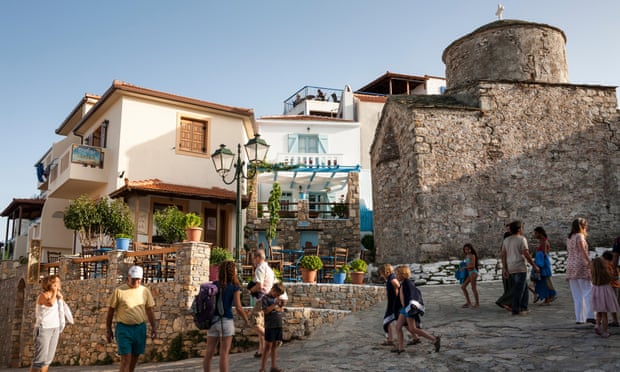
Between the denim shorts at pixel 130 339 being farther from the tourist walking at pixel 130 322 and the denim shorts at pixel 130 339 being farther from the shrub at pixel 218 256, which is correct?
the shrub at pixel 218 256

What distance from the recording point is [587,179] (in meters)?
15.1

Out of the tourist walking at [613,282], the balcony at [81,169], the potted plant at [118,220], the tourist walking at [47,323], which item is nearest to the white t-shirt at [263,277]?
the tourist walking at [47,323]

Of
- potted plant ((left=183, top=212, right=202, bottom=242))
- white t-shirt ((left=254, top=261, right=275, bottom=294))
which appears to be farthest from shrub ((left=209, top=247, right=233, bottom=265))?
white t-shirt ((left=254, top=261, right=275, bottom=294))

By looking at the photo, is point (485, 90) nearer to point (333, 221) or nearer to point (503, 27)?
point (503, 27)

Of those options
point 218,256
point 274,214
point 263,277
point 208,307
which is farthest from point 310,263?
point 274,214

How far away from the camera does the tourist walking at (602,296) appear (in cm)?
724

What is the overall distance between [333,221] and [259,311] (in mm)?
12979

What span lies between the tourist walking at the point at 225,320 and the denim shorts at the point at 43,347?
211 cm

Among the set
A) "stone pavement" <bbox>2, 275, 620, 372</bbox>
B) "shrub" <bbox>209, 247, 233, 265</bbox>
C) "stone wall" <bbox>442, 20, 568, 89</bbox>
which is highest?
"stone wall" <bbox>442, 20, 568, 89</bbox>

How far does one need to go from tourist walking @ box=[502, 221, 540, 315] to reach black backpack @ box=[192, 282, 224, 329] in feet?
16.4

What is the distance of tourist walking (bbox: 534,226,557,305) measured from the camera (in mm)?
9852

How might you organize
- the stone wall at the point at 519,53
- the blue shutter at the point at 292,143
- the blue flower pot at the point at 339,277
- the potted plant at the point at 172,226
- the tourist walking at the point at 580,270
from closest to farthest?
the tourist walking at the point at 580,270 → the blue flower pot at the point at 339,277 → the potted plant at the point at 172,226 → the stone wall at the point at 519,53 → the blue shutter at the point at 292,143

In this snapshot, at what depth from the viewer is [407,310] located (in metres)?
7.55

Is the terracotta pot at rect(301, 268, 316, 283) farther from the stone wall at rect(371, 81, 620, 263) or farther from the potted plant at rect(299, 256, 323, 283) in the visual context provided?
the stone wall at rect(371, 81, 620, 263)
